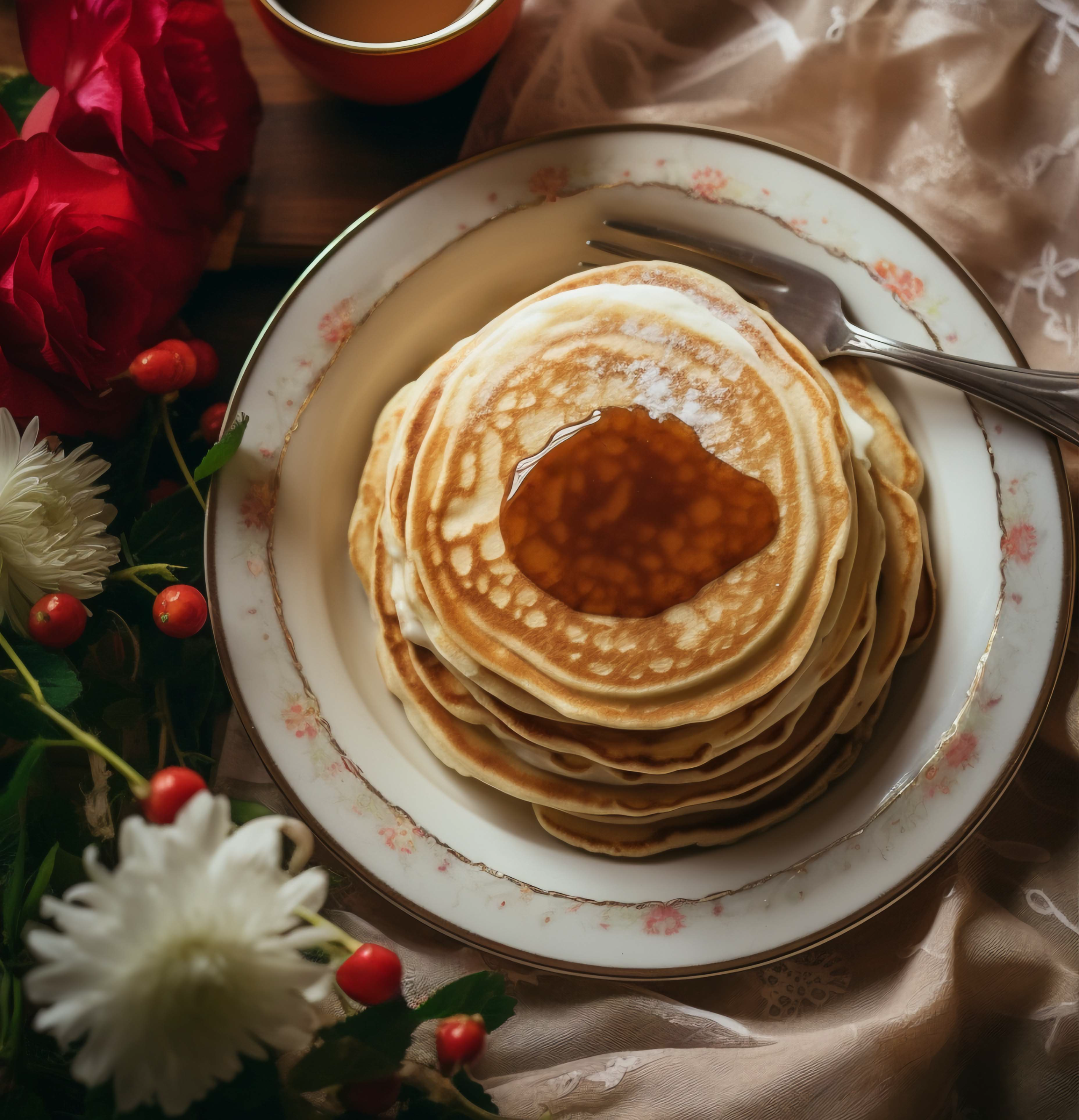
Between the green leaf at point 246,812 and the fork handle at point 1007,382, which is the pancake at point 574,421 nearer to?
the fork handle at point 1007,382

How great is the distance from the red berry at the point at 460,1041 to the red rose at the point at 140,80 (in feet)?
4.30

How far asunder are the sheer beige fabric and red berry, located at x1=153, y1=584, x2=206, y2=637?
9.7 inches

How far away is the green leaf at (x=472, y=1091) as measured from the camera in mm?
1177

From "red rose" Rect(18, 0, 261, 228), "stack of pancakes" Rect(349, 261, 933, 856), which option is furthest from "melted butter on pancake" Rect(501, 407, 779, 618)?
"red rose" Rect(18, 0, 261, 228)

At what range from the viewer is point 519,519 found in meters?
1.30

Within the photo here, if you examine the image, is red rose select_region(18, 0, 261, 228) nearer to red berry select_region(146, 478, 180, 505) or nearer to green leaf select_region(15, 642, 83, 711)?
red berry select_region(146, 478, 180, 505)

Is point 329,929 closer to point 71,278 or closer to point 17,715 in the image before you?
point 17,715

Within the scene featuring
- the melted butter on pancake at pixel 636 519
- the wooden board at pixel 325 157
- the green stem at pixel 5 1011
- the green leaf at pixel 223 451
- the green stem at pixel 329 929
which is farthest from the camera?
the wooden board at pixel 325 157

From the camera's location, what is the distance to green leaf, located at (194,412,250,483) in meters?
1.37

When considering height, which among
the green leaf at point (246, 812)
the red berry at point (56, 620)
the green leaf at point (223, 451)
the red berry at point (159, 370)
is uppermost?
the red berry at point (159, 370)

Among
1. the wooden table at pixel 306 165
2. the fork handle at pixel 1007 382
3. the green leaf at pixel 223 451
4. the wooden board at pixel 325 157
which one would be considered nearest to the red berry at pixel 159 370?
the green leaf at pixel 223 451

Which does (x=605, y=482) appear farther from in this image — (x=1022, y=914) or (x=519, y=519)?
(x=1022, y=914)

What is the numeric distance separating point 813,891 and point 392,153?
1435mm

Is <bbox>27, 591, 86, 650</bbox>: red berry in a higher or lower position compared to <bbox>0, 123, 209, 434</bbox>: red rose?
lower
